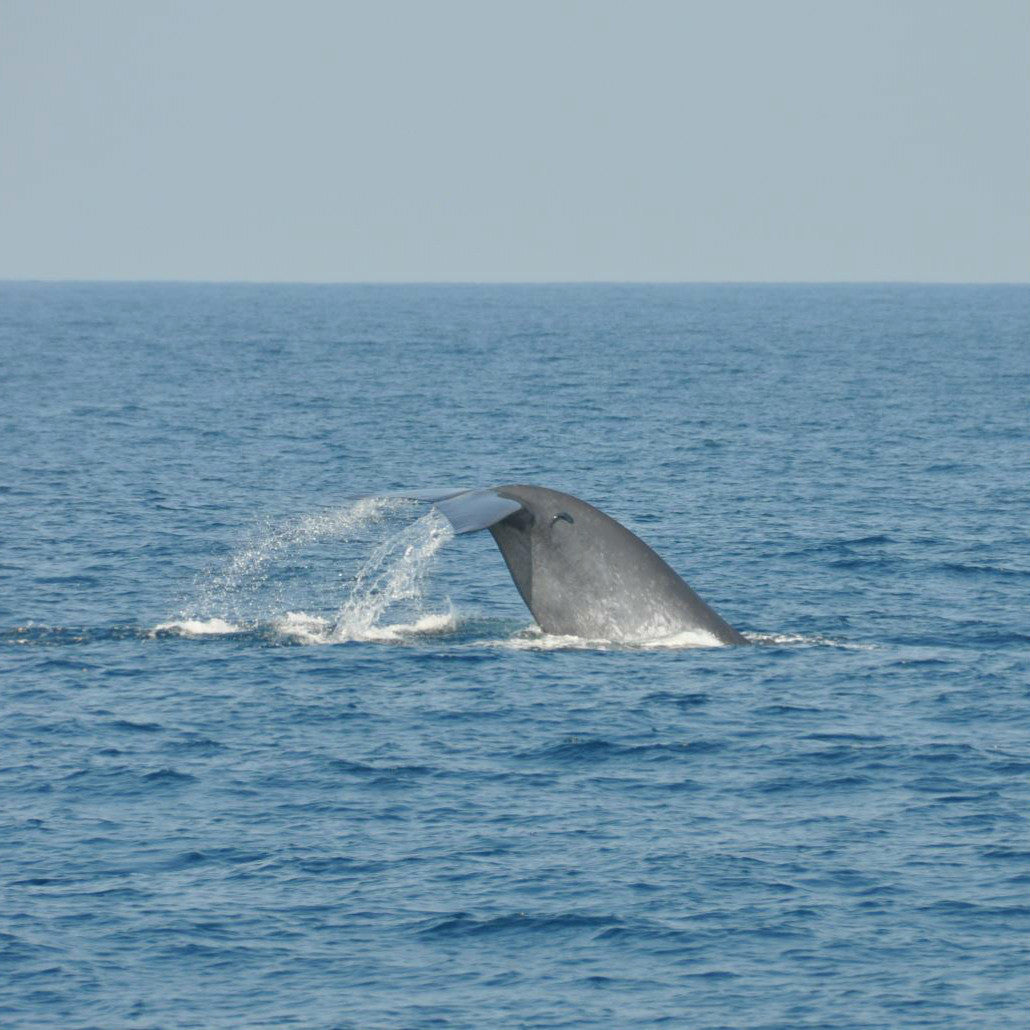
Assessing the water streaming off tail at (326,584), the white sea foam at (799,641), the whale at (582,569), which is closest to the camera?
the whale at (582,569)

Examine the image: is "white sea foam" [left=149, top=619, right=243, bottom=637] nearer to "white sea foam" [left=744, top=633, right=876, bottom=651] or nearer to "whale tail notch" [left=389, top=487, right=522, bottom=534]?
"whale tail notch" [left=389, top=487, right=522, bottom=534]

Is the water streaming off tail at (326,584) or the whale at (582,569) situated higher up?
the whale at (582,569)

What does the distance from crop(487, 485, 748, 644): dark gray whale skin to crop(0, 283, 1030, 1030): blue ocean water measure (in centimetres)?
67

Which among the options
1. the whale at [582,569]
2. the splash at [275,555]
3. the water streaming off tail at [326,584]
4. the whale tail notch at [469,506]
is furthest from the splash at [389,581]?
the whale tail notch at [469,506]

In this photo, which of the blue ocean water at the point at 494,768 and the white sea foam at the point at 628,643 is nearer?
the blue ocean water at the point at 494,768

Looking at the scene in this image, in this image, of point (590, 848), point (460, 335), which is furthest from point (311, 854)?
point (460, 335)

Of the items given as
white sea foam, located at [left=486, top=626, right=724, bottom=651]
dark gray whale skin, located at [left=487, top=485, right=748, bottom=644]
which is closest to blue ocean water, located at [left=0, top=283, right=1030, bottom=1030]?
white sea foam, located at [left=486, top=626, right=724, bottom=651]

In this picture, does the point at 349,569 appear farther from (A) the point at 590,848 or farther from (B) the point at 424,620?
(A) the point at 590,848

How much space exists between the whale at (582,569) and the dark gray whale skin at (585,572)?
1 cm

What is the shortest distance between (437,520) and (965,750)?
14.2 metres

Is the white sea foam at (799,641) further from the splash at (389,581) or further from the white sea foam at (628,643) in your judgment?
the splash at (389,581)

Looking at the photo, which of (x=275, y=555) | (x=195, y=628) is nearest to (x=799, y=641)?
(x=195, y=628)

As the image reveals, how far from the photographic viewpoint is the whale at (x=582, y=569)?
25.9 meters

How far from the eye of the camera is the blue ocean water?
18.5 m
